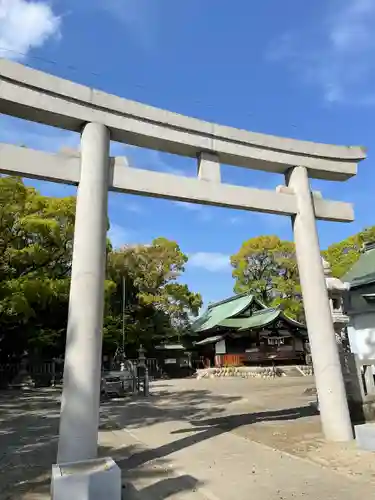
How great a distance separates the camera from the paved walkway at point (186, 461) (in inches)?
169

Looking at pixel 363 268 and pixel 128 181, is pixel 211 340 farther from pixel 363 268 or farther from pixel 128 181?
pixel 128 181

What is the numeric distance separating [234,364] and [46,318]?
49.3 feet

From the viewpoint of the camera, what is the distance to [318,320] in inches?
269

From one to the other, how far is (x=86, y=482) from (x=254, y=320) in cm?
2960

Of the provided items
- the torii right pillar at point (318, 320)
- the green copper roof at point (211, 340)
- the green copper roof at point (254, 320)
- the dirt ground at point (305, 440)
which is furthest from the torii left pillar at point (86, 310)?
the green copper roof at point (211, 340)

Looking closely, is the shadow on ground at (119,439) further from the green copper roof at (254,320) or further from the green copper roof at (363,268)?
the green copper roof at (254,320)

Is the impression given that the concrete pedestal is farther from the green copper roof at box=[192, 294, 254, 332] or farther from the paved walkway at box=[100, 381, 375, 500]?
the green copper roof at box=[192, 294, 254, 332]

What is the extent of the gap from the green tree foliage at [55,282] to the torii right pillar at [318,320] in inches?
435

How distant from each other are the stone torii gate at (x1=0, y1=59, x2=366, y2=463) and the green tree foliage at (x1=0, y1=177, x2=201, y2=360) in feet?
31.3

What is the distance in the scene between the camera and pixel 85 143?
5934 mm

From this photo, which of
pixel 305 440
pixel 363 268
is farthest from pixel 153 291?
pixel 305 440

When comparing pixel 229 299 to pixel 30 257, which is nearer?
pixel 30 257

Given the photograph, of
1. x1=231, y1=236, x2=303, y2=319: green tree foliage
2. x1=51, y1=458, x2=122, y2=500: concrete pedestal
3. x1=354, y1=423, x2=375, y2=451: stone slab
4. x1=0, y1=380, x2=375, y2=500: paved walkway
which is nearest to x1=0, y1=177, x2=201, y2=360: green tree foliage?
x1=0, y1=380, x2=375, y2=500: paved walkway

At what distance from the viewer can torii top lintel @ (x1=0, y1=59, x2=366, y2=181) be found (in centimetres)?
564
